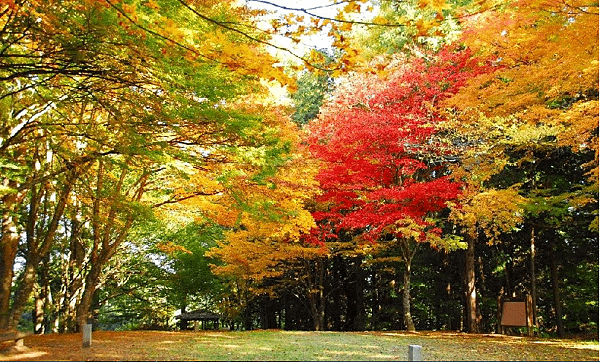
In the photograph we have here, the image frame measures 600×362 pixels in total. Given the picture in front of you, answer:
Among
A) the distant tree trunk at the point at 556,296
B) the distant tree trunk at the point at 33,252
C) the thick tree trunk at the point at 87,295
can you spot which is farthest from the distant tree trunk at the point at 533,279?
the distant tree trunk at the point at 33,252

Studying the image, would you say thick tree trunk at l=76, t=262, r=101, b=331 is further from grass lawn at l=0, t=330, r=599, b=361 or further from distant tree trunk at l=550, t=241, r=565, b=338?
distant tree trunk at l=550, t=241, r=565, b=338

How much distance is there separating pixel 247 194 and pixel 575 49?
617 cm

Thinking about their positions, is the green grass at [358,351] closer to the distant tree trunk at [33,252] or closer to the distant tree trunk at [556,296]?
the distant tree trunk at [33,252]

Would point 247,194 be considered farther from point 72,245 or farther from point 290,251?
point 72,245

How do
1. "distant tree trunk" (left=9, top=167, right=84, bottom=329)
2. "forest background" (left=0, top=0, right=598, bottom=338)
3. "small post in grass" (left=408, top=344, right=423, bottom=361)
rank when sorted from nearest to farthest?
"small post in grass" (left=408, top=344, right=423, bottom=361)
"forest background" (left=0, top=0, right=598, bottom=338)
"distant tree trunk" (left=9, top=167, right=84, bottom=329)

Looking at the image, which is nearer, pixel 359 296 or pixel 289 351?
pixel 289 351

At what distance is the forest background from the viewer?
6.25m

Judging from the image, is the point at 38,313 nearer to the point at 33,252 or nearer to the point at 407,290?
the point at 33,252

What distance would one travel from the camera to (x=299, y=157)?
1202 centimetres

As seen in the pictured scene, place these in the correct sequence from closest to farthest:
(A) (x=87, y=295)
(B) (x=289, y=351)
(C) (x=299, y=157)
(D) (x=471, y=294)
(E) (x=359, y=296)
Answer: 1. (B) (x=289, y=351)
2. (A) (x=87, y=295)
3. (C) (x=299, y=157)
4. (D) (x=471, y=294)
5. (E) (x=359, y=296)

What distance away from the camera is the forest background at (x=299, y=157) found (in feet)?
20.5

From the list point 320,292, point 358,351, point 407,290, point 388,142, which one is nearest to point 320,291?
point 320,292

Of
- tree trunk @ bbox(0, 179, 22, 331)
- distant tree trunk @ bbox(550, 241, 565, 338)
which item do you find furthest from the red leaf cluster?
tree trunk @ bbox(0, 179, 22, 331)

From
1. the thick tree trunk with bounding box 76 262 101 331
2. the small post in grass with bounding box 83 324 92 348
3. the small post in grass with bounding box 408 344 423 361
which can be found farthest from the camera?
the thick tree trunk with bounding box 76 262 101 331
